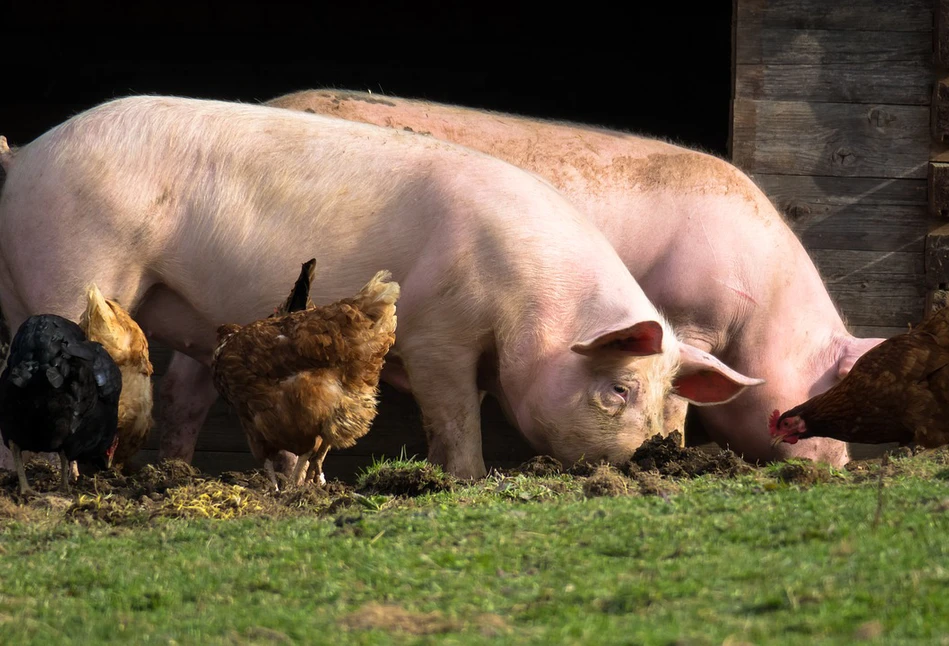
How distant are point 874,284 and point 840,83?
3.82ft

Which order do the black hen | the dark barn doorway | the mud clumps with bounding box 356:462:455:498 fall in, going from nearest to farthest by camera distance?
the mud clumps with bounding box 356:462:455:498 < the black hen < the dark barn doorway

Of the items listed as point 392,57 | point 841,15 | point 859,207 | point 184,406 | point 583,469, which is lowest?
point 184,406

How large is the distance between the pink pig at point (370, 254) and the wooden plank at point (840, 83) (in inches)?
67.1

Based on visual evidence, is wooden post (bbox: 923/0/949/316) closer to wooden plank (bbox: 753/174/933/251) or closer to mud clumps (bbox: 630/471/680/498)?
wooden plank (bbox: 753/174/933/251)

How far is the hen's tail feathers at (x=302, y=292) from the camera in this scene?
5.53 m

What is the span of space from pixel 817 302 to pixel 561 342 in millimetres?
1764

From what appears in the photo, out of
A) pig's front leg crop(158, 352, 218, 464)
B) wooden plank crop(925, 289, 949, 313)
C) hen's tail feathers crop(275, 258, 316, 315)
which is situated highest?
hen's tail feathers crop(275, 258, 316, 315)

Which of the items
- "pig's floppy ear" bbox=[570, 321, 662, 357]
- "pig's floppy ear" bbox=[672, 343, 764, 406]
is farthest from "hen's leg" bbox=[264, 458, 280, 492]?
"pig's floppy ear" bbox=[672, 343, 764, 406]

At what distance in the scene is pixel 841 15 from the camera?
7391 mm

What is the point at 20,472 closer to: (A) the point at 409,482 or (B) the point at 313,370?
(B) the point at 313,370

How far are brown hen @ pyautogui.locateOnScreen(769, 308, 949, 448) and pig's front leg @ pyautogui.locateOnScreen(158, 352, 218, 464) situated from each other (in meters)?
3.25

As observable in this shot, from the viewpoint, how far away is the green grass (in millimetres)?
2775

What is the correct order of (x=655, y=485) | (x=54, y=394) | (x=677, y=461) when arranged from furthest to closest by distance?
1. (x=677, y=461)
2. (x=54, y=394)
3. (x=655, y=485)

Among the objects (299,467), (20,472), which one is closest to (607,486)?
(299,467)
